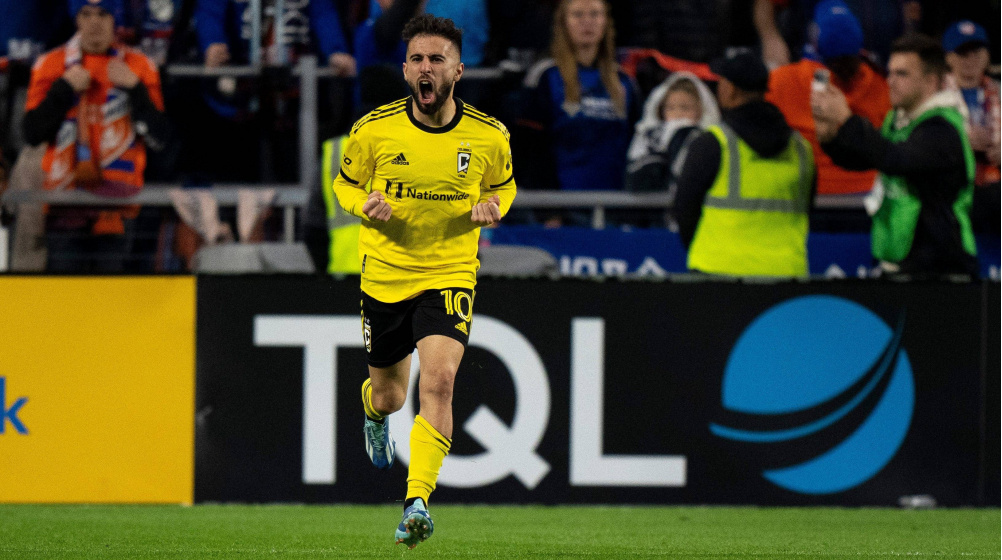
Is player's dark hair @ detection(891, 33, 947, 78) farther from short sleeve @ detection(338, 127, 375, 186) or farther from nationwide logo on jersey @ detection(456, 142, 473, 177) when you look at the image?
short sleeve @ detection(338, 127, 375, 186)

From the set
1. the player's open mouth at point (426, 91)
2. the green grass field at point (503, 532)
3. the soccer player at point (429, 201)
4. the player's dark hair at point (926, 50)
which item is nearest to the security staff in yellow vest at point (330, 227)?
the green grass field at point (503, 532)

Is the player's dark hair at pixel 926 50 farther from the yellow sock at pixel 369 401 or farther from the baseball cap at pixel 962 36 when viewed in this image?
the yellow sock at pixel 369 401

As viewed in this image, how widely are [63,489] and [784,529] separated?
378 centimetres

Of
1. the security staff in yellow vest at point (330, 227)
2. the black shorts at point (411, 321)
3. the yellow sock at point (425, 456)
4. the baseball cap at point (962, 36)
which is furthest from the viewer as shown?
the baseball cap at point (962, 36)

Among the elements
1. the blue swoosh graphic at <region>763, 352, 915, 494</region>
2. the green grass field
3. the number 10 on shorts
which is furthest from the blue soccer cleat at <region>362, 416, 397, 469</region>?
the blue swoosh graphic at <region>763, 352, 915, 494</region>

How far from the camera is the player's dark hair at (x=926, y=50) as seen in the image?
8.16 metres

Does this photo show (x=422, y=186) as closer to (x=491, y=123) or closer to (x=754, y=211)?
(x=491, y=123)

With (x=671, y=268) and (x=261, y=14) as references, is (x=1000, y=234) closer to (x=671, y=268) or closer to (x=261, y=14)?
(x=671, y=268)

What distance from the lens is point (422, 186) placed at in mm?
6078

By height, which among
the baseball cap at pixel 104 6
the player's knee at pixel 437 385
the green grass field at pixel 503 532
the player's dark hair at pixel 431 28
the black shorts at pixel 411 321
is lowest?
the green grass field at pixel 503 532

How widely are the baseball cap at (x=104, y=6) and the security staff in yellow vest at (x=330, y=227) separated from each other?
1.98m

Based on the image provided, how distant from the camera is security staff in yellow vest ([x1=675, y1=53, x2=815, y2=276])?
26.4 feet

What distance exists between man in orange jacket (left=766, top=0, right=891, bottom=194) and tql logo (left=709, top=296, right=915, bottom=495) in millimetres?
1814

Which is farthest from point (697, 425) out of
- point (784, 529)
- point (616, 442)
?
point (784, 529)
